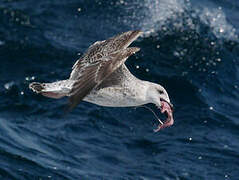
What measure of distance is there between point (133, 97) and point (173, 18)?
592 centimetres

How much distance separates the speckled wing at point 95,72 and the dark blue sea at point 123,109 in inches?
87.9

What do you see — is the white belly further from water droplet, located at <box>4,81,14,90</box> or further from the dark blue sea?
water droplet, located at <box>4,81,14,90</box>

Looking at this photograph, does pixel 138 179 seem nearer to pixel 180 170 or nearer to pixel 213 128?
pixel 180 170

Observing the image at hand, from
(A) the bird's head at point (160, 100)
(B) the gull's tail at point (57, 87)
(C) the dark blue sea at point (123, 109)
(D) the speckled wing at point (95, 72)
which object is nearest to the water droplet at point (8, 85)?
(C) the dark blue sea at point (123, 109)

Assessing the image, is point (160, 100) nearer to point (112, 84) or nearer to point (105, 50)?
point (112, 84)

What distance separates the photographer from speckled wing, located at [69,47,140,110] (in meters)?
6.30

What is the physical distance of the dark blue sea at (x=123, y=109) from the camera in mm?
9336

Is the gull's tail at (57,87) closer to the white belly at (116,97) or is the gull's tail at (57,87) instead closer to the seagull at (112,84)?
the seagull at (112,84)

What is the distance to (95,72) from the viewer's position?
22.2 ft

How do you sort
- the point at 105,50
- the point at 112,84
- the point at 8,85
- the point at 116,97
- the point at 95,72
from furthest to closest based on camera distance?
the point at 8,85
the point at 105,50
the point at 112,84
the point at 116,97
the point at 95,72

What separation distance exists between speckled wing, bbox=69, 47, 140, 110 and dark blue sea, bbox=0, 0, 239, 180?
2233 millimetres

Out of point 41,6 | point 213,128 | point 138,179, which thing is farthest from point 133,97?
point 41,6

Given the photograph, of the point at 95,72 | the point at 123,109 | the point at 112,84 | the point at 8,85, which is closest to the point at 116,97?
the point at 112,84

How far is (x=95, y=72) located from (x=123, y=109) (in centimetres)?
413
